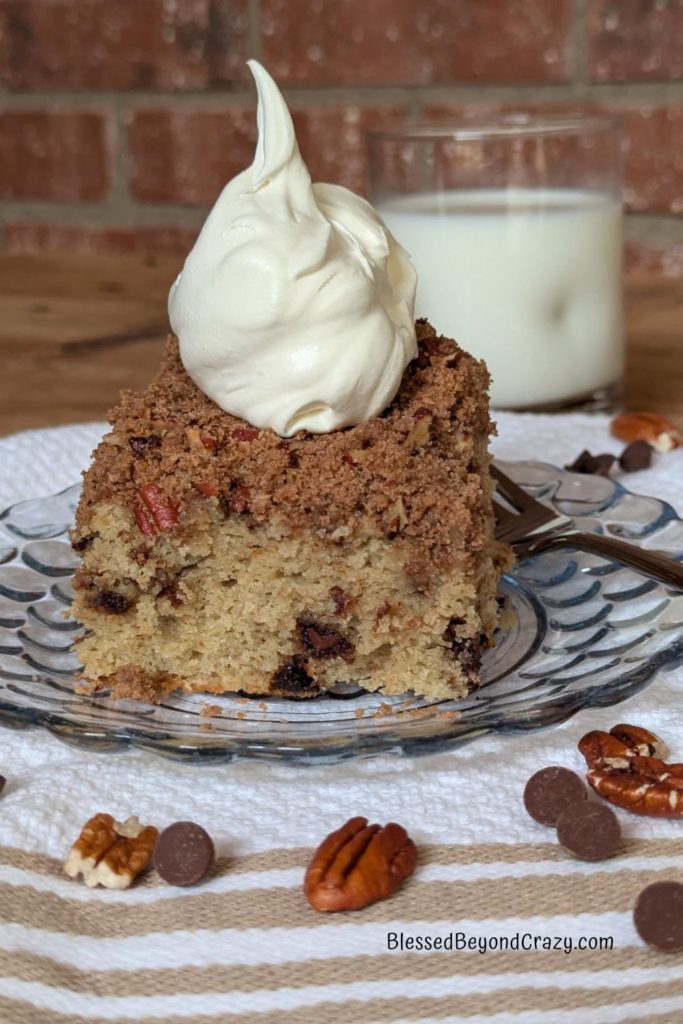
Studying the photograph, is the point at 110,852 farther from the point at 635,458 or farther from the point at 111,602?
the point at 635,458

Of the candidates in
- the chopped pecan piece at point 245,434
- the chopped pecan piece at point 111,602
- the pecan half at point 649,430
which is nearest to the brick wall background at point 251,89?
the pecan half at point 649,430

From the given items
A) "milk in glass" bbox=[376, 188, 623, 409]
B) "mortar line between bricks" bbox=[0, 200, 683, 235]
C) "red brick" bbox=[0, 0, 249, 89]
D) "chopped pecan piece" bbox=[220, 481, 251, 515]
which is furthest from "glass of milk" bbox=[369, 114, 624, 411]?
"mortar line between bricks" bbox=[0, 200, 683, 235]

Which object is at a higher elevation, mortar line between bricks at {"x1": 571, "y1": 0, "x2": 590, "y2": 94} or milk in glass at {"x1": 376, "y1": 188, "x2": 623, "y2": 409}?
mortar line between bricks at {"x1": 571, "y1": 0, "x2": 590, "y2": 94}

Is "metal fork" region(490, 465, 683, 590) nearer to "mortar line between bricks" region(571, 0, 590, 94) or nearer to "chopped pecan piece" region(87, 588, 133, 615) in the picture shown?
"chopped pecan piece" region(87, 588, 133, 615)

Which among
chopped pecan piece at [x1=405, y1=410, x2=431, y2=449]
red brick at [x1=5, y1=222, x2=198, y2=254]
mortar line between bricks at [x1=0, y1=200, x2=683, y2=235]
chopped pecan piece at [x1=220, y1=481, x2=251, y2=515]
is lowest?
red brick at [x1=5, y1=222, x2=198, y2=254]

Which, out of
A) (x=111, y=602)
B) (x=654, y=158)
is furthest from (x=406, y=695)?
(x=654, y=158)
